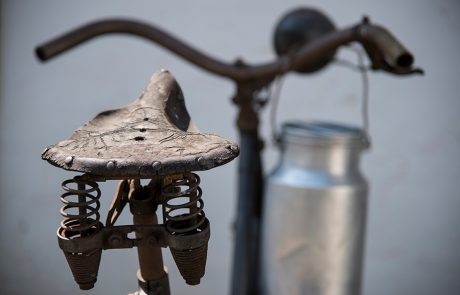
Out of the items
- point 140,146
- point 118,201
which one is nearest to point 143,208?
point 118,201

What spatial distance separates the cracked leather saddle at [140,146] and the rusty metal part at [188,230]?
53 mm

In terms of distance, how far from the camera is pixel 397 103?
1.85 meters

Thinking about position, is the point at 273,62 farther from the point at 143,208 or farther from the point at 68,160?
the point at 68,160

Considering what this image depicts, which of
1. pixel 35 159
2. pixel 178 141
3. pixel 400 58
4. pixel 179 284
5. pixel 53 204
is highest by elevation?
pixel 400 58

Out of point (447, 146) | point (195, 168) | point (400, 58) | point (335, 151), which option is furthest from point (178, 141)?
point (447, 146)

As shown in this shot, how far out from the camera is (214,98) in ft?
6.11

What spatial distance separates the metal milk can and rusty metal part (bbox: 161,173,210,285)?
0.68m

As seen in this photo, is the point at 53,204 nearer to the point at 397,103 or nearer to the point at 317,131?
the point at 317,131

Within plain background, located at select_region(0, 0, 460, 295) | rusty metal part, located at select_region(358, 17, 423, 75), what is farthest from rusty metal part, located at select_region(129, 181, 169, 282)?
plain background, located at select_region(0, 0, 460, 295)

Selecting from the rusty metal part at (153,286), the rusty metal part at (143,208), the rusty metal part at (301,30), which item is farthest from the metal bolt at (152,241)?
the rusty metal part at (301,30)

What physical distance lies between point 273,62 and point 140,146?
0.78 meters

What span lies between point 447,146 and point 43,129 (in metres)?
1.41

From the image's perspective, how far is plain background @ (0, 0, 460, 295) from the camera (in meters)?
1.81

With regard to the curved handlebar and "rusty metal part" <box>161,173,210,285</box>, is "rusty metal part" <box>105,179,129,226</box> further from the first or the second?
the curved handlebar
